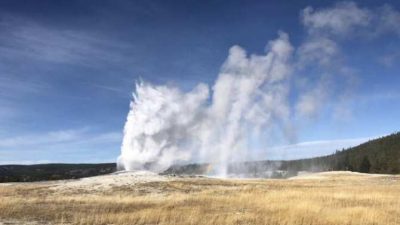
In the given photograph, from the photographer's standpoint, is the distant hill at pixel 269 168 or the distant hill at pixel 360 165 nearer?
the distant hill at pixel 360 165

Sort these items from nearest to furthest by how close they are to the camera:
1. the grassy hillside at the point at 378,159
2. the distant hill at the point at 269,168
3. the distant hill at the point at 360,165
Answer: the distant hill at the point at 360,165 → the distant hill at the point at 269,168 → the grassy hillside at the point at 378,159

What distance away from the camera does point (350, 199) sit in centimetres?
2811

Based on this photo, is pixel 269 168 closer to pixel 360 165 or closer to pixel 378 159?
pixel 360 165

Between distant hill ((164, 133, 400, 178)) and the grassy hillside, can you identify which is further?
the grassy hillside

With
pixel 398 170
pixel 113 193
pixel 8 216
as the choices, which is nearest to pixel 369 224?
pixel 8 216

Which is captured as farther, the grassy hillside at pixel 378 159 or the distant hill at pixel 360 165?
the grassy hillside at pixel 378 159

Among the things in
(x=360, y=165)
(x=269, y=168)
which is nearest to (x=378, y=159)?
(x=360, y=165)

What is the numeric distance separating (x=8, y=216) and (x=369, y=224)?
523 inches

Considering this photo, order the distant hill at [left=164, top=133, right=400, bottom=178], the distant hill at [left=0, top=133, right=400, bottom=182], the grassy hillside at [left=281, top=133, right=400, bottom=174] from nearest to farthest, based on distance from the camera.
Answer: the distant hill at [left=164, top=133, right=400, bottom=178] → the distant hill at [left=0, top=133, right=400, bottom=182] → the grassy hillside at [left=281, top=133, right=400, bottom=174]

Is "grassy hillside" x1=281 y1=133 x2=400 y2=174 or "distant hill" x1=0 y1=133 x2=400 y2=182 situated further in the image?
"grassy hillside" x1=281 y1=133 x2=400 y2=174

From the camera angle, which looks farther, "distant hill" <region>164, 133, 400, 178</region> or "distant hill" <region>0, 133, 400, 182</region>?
"distant hill" <region>0, 133, 400, 182</region>

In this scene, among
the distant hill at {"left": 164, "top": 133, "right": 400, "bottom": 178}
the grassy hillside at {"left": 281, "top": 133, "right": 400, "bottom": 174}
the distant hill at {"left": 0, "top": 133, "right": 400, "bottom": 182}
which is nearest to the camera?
the distant hill at {"left": 164, "top": 133, "right": 400, "bottom": 178}

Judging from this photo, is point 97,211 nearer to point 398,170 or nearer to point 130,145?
point 130,145

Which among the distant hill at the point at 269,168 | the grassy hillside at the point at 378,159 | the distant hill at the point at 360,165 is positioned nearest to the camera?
the distant hill at the point at 360,165
